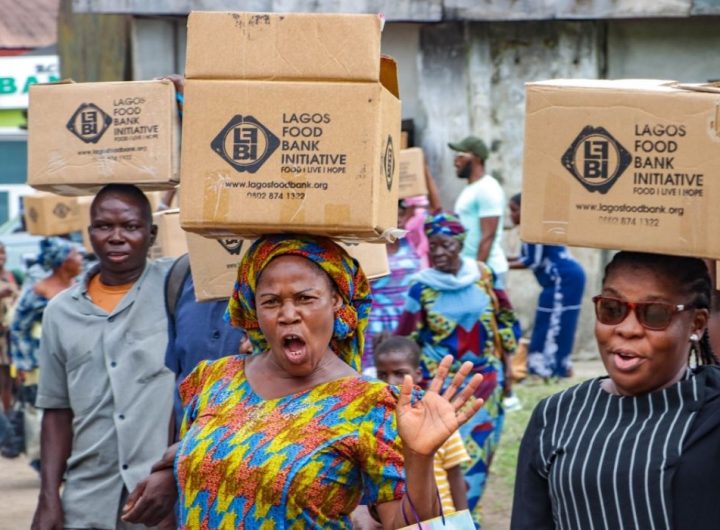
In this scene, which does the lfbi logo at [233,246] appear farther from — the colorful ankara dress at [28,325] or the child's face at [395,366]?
the colorful ankara dress at [28,325]

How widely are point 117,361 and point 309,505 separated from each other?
2170 mm

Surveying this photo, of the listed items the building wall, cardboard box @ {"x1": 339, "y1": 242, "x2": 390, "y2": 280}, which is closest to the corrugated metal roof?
the building wall

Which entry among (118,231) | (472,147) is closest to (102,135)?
(118,231)

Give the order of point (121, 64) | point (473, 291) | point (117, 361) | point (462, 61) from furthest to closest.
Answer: point (121, 64)
point (462, 61)
point (473, 291)
point (117, 361)

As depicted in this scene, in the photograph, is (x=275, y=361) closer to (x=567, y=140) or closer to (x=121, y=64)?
(x=567, y=140)

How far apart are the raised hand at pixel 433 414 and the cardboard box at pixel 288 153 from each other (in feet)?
1.71

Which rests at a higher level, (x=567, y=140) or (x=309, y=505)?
(x=567, y=140)

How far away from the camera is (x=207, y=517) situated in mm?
3709

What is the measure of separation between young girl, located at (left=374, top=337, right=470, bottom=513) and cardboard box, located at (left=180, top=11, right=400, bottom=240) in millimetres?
1872

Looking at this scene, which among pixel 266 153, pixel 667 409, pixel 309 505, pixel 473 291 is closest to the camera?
pixel 667 409

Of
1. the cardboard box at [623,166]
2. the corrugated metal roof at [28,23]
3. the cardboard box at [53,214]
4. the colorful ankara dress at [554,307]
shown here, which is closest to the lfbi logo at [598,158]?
the cardboard box at [623,166]

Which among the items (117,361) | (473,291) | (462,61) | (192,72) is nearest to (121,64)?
(462,61)

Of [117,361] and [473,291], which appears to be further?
[473,291]

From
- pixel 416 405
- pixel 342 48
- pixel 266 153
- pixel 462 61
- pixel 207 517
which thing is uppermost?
pixel 462 61
